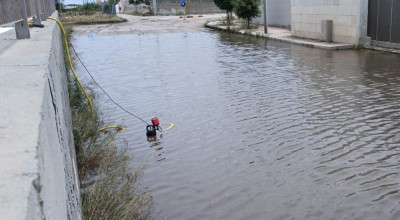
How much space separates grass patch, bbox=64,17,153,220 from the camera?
4393mm

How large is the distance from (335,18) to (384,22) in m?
2.66

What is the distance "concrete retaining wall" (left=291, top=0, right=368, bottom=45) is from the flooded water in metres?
2.98

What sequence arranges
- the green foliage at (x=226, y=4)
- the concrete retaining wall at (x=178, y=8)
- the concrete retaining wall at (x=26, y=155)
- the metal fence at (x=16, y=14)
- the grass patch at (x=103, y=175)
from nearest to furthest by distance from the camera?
the concrete retaining wall at (x=26, y=155) < the metal fence at (x=16, y=14) < the grass patch at (x=103, y=175) < the green foliage at (x=226, y=4) < the concrete retaining wall at (x=178, y=8)

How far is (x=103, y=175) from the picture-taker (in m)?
5.04

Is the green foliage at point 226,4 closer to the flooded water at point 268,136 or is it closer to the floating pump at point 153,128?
the flooded water at point 268,136

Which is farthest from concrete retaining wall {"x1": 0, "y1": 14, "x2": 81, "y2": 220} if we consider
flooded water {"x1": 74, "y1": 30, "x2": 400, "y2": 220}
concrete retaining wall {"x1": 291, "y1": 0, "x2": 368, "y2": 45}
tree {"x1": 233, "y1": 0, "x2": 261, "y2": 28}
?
tree {"x1": 233, "y1": 0, "x2": 261, "y2": 28}

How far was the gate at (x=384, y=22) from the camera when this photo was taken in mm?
15938

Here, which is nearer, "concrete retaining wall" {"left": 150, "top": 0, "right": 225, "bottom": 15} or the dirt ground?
the dirt ground

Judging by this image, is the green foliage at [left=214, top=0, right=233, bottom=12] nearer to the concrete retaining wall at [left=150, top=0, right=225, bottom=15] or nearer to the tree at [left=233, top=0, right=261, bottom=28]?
the tree at [left=233, top=0, right=261, bottom=28]

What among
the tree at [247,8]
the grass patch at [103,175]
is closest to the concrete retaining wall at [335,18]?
the tree at [247,8]

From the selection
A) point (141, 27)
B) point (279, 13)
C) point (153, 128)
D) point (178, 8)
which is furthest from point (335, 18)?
point (178, 8)

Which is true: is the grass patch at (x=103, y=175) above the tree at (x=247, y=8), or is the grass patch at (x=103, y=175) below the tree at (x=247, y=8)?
below

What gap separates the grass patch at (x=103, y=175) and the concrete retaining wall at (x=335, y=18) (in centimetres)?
1251

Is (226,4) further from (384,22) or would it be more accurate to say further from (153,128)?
(153,128)
